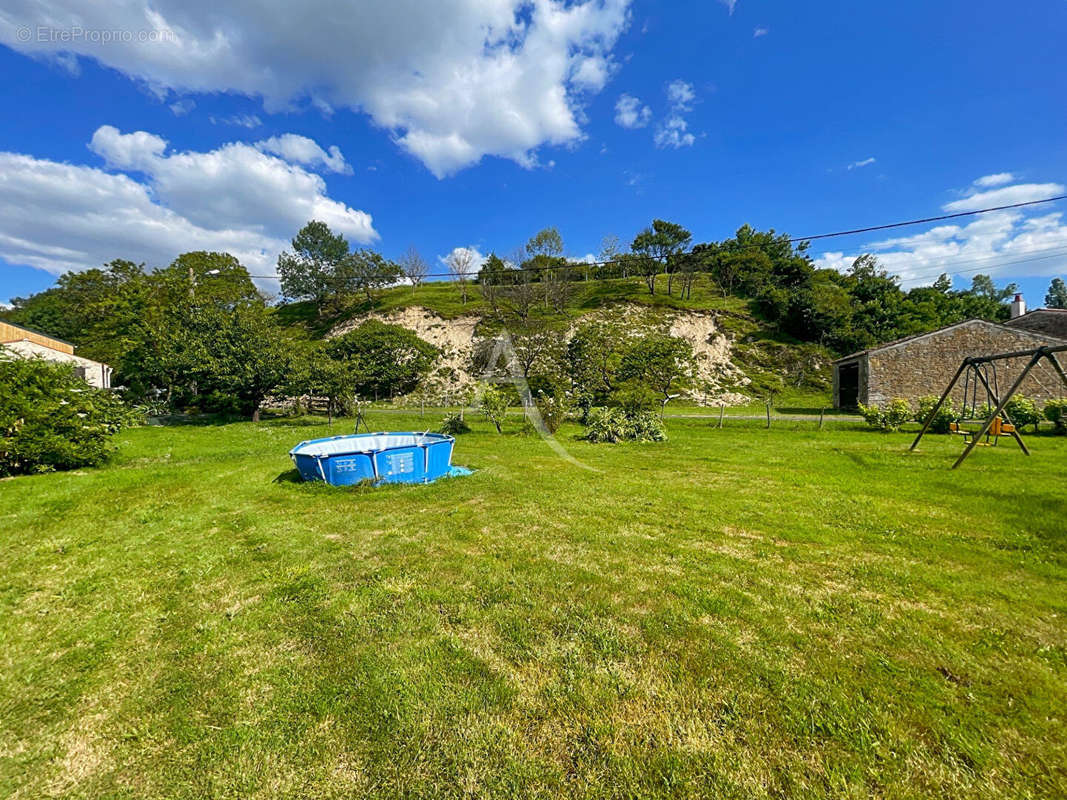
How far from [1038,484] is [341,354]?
40.4 meters

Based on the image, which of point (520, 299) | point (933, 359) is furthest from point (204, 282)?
point (933, 359)

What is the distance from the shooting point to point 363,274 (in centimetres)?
6238

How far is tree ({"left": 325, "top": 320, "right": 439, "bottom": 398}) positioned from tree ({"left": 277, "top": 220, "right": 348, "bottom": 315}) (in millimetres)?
27533

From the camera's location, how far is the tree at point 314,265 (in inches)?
2435

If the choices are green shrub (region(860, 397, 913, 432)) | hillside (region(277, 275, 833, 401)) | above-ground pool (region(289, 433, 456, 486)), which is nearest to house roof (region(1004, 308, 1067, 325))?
hillside (region(277, 275, 833, 401))

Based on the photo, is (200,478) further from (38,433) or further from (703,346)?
(703,346)

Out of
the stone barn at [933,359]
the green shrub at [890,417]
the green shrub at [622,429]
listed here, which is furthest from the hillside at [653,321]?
the green shrub at [622,429]

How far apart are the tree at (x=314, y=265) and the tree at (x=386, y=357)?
90.3 ft

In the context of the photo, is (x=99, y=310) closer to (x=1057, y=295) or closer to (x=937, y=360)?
(x=937, y=360)

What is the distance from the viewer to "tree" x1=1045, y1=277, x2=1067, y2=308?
266 feet

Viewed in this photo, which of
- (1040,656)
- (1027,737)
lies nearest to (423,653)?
(1027,737)

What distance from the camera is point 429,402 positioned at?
3812cm

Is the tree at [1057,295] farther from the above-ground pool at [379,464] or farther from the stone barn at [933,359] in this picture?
the above-ground pool at [379,464]

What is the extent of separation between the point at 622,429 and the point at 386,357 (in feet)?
93.6
